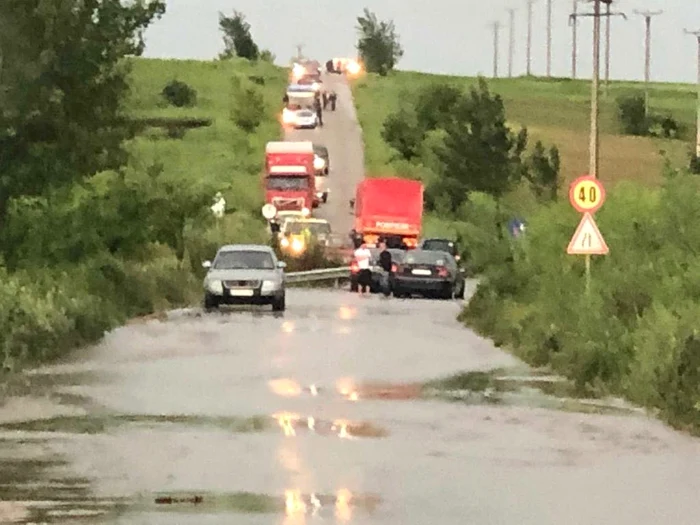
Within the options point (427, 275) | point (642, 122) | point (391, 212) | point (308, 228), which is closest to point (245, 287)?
point (427, 275)

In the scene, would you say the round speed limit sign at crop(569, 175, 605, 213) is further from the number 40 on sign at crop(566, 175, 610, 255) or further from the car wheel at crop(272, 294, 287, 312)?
the car wheel at crop(272, 294, 287, 312)

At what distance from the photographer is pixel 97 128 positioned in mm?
30828

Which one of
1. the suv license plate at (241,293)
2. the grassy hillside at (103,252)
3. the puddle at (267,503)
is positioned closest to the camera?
the puddle at (267,503)

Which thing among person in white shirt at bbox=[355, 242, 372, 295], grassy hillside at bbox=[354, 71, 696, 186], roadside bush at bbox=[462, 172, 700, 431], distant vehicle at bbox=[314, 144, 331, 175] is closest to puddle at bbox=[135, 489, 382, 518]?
roadside bush at bbox=[462, 172, 700, 431]

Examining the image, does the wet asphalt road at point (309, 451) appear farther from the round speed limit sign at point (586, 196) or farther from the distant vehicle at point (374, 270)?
the distant vehicle at point (374, 270)

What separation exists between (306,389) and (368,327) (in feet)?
47.0

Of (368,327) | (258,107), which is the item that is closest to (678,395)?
(368,327)

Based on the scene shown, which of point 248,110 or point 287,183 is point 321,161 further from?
point 248,110

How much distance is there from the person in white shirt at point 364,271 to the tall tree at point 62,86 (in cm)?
2546

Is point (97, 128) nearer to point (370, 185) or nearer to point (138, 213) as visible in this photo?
point (138, 213)

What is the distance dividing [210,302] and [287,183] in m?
32.7

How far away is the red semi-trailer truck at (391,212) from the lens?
69625 millimetres

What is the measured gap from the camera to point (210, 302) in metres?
42.9

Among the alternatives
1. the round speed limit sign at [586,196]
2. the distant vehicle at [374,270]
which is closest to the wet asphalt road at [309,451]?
the round speed limit sign at [586,196]
